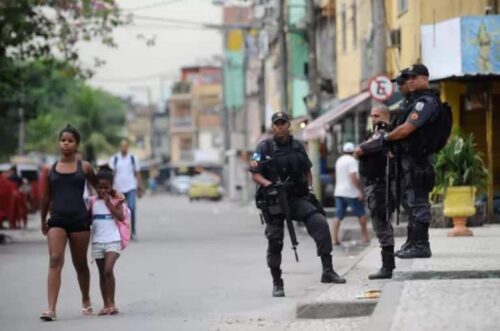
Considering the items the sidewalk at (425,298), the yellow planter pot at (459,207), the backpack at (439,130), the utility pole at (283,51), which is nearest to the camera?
the sidewalk at (425,298)

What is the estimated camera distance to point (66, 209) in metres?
12.7

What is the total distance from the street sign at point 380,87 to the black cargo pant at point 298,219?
32.9 feet

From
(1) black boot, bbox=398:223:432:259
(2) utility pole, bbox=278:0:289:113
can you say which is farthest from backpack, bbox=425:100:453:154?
(2) utility pole, bbox=278:0:289:113

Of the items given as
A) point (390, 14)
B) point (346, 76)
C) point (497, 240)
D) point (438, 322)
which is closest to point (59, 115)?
point (346, 76)

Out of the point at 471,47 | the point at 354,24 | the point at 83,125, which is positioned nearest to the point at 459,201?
the point at 471,47

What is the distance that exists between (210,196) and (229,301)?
65120 millimetres

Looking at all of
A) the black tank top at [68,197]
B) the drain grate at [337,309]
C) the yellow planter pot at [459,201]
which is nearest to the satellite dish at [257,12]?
the yellow planter pot at [459,201]

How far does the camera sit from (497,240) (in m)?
16.5

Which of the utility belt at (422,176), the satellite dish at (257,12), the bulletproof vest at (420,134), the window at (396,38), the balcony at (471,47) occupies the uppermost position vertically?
the satellite dish at (257,12)

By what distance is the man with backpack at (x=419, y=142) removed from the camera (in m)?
12.9

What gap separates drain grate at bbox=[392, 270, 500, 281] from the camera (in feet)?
37.6

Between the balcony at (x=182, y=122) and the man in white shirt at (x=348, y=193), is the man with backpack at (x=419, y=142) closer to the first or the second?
the man in white shirt at (x=348, y=193)

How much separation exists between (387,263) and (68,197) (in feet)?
10.5

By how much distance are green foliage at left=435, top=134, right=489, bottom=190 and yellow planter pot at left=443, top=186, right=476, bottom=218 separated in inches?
4.0
